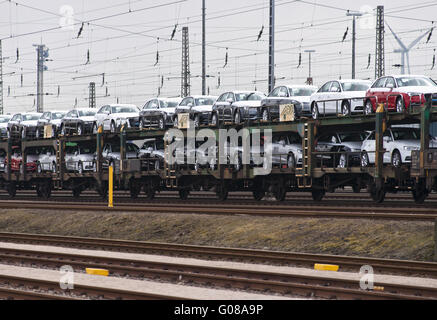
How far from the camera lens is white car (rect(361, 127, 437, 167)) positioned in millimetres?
25016

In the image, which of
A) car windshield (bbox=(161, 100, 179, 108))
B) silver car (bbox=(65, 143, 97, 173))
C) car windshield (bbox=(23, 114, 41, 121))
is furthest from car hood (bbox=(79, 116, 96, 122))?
car windshield (bbox=(23, 114, 41, 121))

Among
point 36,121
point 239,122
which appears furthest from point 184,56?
point 239,122

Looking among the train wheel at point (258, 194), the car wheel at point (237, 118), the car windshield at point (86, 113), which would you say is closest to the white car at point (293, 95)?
the car wheel at point (237, 118)

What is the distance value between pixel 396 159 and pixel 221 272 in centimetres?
1257

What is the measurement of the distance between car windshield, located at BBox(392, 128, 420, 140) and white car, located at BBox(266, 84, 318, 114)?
4.26 meters

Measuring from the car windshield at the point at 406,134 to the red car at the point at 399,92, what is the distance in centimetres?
83

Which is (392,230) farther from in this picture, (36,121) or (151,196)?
(36,121)

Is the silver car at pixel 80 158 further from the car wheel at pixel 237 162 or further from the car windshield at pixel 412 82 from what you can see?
the car windshield at pixel 412 82

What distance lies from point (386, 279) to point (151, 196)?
23548 mm

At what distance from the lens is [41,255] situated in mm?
17844

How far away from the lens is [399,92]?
81.8 ft

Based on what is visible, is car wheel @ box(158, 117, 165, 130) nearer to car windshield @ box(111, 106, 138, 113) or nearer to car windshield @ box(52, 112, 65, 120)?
car windshield @ box(111, 106, 138, 113)

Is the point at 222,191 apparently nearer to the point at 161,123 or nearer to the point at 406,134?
the point at 161,123

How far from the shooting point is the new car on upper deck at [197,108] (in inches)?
1289
